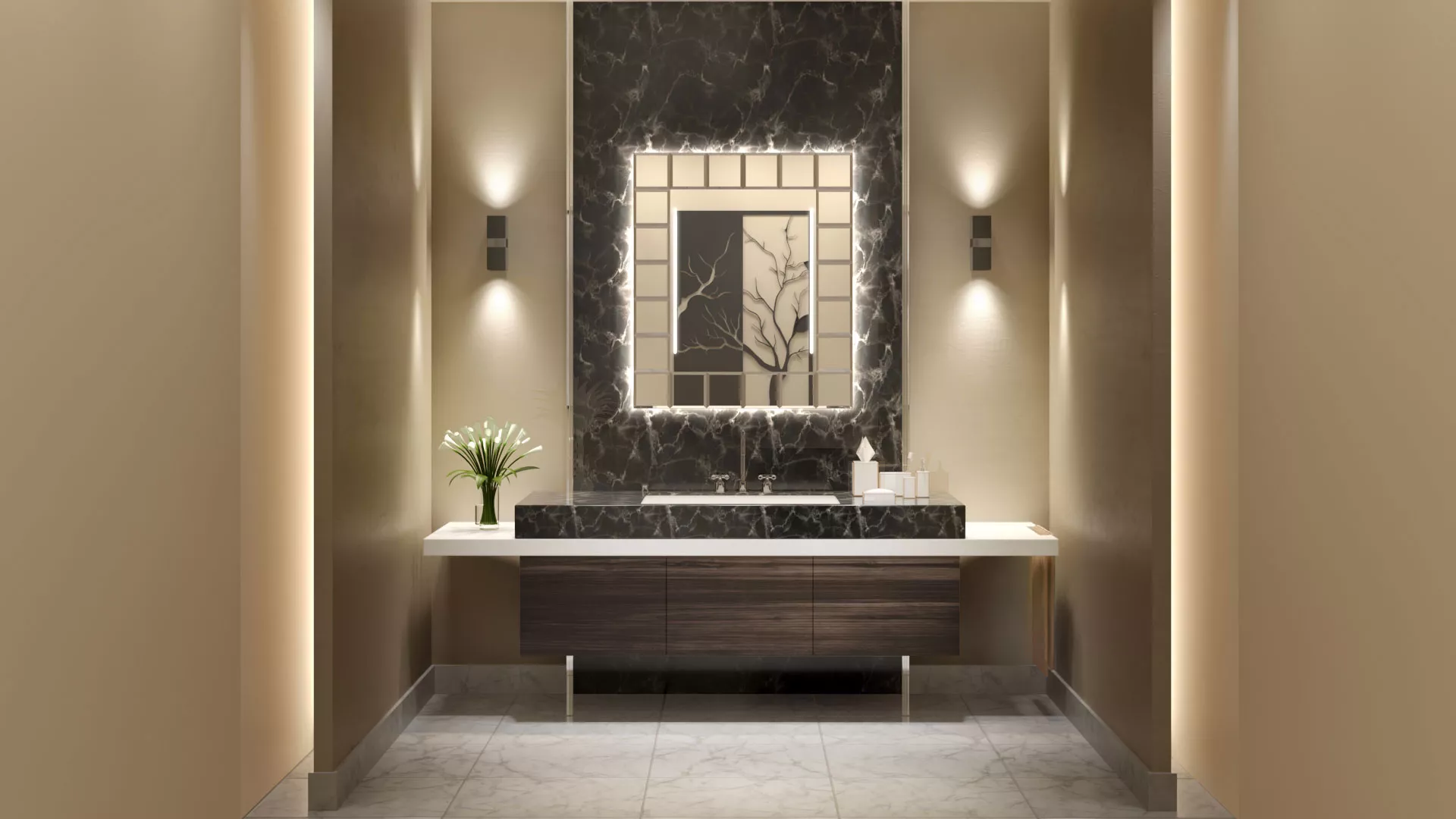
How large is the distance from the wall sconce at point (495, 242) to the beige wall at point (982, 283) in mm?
1953

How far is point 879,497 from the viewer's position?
15.6 ft

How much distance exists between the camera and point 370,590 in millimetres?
4012

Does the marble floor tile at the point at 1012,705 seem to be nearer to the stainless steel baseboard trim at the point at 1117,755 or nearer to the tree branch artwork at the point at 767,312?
the stainless steel baseboard trim at the point at 1117,755

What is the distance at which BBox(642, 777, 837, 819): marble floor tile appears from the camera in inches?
141

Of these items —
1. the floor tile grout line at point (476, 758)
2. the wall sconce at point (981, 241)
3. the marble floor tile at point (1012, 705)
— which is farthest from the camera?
the wall sconce at point (981, 241)

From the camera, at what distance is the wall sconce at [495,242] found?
5004 millimetres

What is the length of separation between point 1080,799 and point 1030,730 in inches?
31.2

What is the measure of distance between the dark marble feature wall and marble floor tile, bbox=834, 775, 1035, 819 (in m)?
1.67
